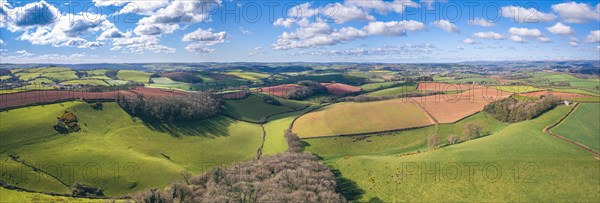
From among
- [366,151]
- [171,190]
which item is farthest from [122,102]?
[366,151]

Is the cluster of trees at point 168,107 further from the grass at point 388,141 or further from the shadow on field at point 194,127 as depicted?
the grass at point 388,141

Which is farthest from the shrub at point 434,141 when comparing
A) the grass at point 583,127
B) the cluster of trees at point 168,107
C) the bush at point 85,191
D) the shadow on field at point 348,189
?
the bush at point 85,191

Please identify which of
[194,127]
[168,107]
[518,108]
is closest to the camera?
[518,108]

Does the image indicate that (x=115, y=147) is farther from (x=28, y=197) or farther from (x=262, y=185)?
(x=262, y=185)

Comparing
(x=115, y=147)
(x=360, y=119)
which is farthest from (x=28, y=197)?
(x=360, y=119)

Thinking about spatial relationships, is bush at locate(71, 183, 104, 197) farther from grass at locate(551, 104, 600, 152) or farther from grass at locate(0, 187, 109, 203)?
grass at locate(551, 104, 600, 152)

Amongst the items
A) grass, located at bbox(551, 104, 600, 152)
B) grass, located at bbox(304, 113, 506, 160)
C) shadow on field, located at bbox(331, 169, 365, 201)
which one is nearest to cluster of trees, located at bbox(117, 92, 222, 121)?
grass, located at bbox(304, 113, 506, 160)

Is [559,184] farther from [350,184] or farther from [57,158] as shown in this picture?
[57,158]
